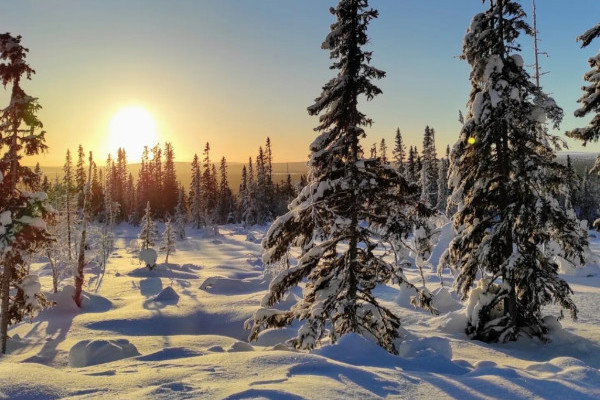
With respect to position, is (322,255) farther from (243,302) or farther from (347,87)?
(243,302)

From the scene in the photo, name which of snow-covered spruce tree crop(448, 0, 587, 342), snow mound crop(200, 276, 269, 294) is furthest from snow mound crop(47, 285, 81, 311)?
snow-covered spruce tree crop(448, 0, 587, 342)

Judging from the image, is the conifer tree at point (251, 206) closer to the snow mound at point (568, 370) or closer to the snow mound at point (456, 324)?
the snow mound at point (456, 324)

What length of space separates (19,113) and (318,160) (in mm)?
13918

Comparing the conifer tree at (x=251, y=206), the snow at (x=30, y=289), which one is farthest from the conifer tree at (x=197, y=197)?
the snow at (x=30, y=289)

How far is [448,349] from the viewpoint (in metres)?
11.4

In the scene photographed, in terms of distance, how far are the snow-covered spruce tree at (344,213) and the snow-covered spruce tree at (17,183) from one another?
11459 millimetres

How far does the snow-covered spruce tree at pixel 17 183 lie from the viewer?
17.8 m

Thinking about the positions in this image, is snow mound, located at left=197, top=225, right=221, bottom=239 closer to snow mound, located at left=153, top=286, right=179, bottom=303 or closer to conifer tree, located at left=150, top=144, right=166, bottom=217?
conifer tree, located at left=150, top=144, right=166, bottom=217

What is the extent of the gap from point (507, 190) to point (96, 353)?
48.9 feet

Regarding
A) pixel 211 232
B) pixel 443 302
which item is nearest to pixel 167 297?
pixel 443 302

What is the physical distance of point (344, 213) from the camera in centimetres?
1209

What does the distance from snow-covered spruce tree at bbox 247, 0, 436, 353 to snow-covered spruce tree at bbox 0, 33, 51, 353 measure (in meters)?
11.5

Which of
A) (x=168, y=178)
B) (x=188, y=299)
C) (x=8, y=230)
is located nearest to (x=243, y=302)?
(x=188, y=299)

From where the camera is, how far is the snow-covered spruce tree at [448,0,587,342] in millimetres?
14000
